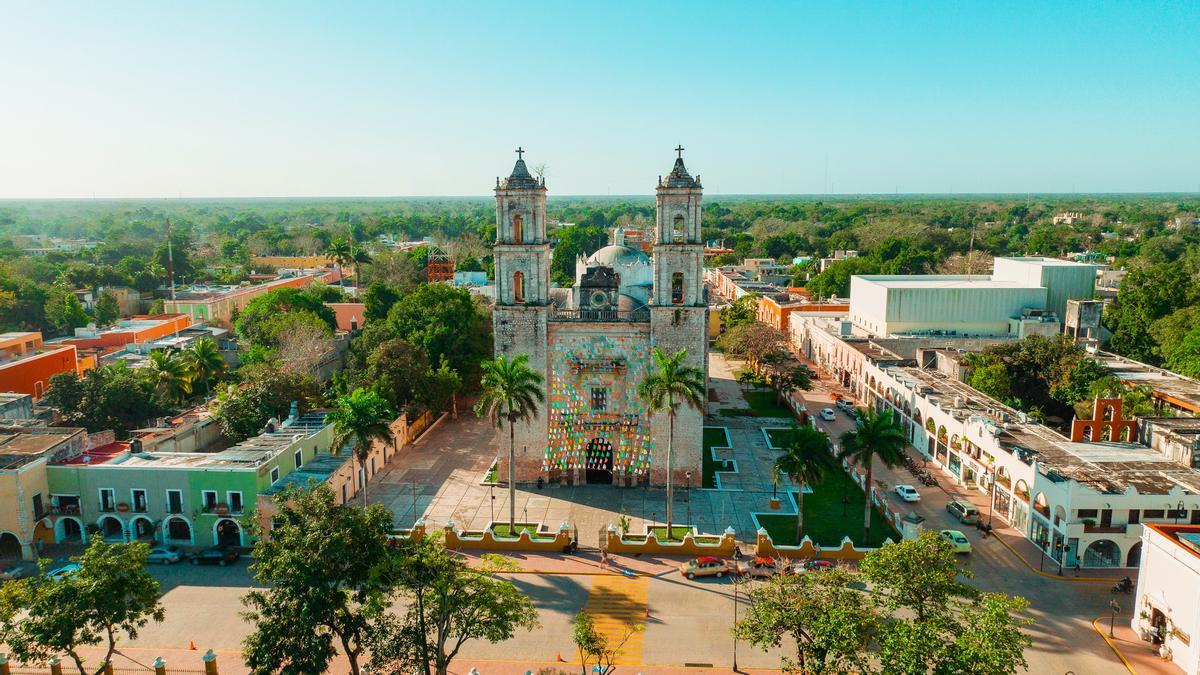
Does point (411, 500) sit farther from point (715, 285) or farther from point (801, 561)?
point (715, 285)

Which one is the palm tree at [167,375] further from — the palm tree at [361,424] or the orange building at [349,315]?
the orange building at [349,315]

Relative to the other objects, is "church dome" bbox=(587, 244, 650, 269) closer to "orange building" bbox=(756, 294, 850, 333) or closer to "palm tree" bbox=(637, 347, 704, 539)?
"palm tree" bbox=(637, 347, 704, 539)

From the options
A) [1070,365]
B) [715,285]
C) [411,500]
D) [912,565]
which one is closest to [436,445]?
[411,500]

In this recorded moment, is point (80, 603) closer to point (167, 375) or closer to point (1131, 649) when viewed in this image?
point (167, 375)

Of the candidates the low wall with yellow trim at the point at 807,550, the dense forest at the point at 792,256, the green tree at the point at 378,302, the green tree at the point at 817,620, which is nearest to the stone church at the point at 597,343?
the low wall with yellow trim at the point at 807,550

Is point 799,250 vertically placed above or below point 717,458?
above
